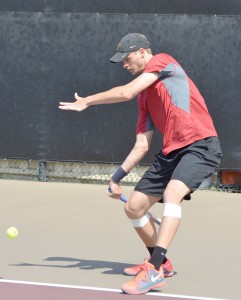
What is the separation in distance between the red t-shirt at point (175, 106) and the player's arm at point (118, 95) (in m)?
0.07

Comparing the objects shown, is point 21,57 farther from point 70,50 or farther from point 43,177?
point 43,177

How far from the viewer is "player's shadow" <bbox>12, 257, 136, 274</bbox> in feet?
24.6

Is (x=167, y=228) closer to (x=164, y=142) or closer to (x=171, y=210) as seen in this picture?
(x=171, y=210)

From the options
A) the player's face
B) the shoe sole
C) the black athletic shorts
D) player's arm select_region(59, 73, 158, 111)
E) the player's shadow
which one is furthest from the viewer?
the player's shadow

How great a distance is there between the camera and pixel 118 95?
22.1 feet

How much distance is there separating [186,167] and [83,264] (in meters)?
1.26

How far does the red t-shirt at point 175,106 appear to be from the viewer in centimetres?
693

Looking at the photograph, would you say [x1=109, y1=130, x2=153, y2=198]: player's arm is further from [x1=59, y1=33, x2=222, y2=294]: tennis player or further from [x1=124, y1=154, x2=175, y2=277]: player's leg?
[x1=124, y1=154, x2=175, y2=277]: player's leg

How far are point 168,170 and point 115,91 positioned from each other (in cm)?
71

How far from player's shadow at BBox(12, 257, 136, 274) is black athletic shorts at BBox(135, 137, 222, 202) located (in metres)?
0.70

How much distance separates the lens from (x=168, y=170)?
7117mm

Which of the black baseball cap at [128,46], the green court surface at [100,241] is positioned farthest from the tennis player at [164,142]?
the green court surface at [100,241]

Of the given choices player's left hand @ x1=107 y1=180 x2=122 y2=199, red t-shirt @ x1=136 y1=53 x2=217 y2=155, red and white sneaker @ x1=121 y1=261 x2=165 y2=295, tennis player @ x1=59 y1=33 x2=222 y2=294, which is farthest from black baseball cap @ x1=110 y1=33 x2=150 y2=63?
red and white sneaker @ x1=121 y1=261 x2=165 y2=295

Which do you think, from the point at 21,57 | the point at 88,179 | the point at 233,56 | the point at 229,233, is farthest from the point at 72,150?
the point at 229,233
